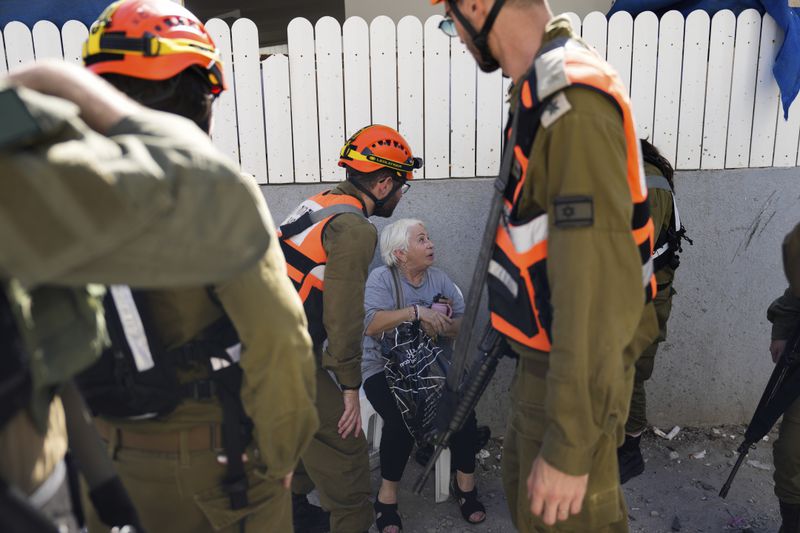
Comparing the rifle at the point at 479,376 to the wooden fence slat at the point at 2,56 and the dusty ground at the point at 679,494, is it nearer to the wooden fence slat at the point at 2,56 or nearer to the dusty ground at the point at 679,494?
the dusty ground at the point at 679,494

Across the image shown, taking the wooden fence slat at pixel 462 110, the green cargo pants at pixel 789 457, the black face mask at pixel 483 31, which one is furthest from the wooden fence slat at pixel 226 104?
the green cargo pants at pixel 789 457

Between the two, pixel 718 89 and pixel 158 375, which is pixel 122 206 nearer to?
pixel 158 375

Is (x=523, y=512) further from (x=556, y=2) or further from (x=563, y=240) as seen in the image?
(x=556, y=2)

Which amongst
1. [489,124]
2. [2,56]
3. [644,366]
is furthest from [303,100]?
[644,366]

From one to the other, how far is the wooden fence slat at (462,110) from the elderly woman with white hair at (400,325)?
1.67 feet

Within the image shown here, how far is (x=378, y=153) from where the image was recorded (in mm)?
3164

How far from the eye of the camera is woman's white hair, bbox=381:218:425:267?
3668 mm

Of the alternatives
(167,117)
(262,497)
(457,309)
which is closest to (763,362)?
(457,309)

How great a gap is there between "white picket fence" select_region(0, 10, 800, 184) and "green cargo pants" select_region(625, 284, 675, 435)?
1003 mm

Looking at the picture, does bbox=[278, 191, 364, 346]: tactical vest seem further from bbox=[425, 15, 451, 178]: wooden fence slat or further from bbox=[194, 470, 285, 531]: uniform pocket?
bbox=[194, 470, 285, 531]: uniform pocket

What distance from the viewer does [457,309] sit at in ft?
12.5

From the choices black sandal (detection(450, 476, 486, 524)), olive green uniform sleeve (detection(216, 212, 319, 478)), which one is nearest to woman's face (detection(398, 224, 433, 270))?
black sandal (detection(450, 476, 486, 524))

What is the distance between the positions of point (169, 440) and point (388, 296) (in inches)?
86.5

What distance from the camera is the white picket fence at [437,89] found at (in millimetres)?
3768
